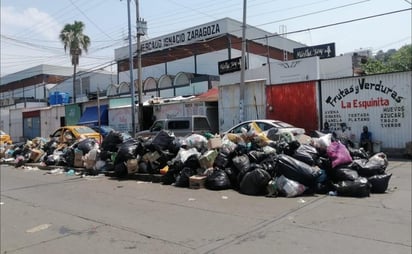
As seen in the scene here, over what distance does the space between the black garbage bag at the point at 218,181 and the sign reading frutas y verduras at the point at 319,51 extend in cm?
3020

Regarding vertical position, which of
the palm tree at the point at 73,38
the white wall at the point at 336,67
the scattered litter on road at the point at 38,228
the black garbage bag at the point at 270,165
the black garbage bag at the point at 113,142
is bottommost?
the scattered litter on road at the point at 38,228

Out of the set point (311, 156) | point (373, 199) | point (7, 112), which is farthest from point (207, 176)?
point (7, 112)

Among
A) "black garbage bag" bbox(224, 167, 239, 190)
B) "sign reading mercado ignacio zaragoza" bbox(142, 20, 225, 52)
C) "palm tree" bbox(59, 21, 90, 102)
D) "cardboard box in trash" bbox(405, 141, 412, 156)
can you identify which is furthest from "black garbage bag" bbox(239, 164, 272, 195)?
"palm tree" bbox(59, 21, 90, 102)

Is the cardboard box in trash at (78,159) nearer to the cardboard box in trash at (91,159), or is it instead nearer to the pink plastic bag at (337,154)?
the cardboard box in trash at (91,159)

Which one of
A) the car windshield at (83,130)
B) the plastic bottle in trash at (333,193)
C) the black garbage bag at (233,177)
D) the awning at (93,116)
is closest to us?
the plastic bottle in trash at (333,193)

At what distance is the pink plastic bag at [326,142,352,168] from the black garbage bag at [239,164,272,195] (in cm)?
145

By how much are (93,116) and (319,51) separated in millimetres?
20892

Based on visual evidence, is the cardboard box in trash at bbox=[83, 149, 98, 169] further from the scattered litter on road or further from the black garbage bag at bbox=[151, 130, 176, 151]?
the scattered litter on road

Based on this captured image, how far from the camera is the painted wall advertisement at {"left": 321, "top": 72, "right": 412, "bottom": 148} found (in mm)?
16359

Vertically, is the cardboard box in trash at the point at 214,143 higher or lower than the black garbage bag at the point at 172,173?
higher

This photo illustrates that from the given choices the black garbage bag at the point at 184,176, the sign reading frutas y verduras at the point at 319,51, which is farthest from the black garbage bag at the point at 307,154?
the sign reading frutas y verduras at the point at 319,51

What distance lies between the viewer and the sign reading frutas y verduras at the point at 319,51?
38.2 metres

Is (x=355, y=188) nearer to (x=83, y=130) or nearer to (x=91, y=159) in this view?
(x=91, y=159)

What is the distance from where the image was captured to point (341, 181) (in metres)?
9.16
